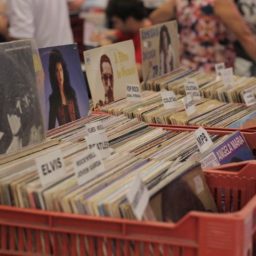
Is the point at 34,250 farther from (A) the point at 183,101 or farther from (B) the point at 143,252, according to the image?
(A) the point at 183,101

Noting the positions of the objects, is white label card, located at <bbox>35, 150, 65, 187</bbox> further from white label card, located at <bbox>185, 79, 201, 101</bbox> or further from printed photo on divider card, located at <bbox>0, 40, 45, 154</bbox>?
white label card, located at <bbox>185, 79, 201, 101</bbox>

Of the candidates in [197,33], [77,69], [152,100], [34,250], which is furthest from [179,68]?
[34,250]

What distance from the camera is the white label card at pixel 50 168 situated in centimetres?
135

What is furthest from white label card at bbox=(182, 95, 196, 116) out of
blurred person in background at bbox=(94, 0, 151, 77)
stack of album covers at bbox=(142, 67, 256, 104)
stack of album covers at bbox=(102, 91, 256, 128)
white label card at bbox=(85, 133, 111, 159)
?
blurred person in background at bbox=(94, 0, 151, 77)

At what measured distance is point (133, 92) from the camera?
2.42 meters

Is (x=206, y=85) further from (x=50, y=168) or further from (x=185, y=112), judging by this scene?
(x=50, y=168)

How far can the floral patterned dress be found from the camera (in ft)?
11.6

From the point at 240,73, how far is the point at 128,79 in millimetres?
1798

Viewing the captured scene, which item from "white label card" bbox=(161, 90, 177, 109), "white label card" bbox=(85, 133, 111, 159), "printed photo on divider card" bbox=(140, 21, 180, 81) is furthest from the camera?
"printed photo on divider card" bbox=(140, 21, 180, 81)

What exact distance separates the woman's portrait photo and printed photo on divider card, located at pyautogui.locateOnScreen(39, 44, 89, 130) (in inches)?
34.7

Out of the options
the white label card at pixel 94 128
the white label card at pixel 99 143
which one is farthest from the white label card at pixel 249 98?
the white label card at pixel 99 143

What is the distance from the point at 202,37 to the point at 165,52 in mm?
633

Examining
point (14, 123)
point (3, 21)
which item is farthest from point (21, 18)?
point (14, 123)

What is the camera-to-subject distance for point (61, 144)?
5.53ft
